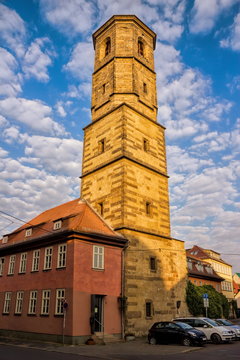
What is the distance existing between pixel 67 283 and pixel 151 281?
7.19m

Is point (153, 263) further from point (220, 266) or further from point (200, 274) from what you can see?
point (220, 266)

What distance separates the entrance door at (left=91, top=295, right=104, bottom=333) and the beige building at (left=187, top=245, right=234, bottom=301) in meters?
38.9

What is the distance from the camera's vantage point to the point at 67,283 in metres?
19.2

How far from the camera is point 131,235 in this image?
23047 mm

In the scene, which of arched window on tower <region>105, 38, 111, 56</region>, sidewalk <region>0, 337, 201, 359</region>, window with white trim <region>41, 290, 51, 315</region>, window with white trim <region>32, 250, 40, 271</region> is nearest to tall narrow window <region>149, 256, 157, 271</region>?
sidewalk <region>0, 337, 201, 359</region>

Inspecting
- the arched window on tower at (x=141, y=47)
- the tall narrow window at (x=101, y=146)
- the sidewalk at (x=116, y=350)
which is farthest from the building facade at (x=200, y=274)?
the arched window on tower at (x=141, y=47)

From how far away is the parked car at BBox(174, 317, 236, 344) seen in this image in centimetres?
1839

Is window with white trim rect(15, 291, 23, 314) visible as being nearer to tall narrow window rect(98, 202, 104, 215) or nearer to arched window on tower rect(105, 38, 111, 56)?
tall narrow window rect(98, 202, 104, 215)

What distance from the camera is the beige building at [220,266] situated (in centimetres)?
5594

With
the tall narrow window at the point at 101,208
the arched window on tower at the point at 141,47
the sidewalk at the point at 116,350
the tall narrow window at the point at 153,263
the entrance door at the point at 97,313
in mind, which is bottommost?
the sidewalk at the point at 116,350

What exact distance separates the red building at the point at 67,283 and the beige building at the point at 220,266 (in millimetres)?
38361

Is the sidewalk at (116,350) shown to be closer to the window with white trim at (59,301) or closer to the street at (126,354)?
the street at (126,354)

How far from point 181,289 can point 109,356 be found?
44.9 ft

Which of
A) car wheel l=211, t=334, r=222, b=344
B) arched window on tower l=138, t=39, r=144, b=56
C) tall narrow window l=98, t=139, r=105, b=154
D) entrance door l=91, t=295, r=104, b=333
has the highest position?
arched window on tower l=138, t=39, r=144, b=56
